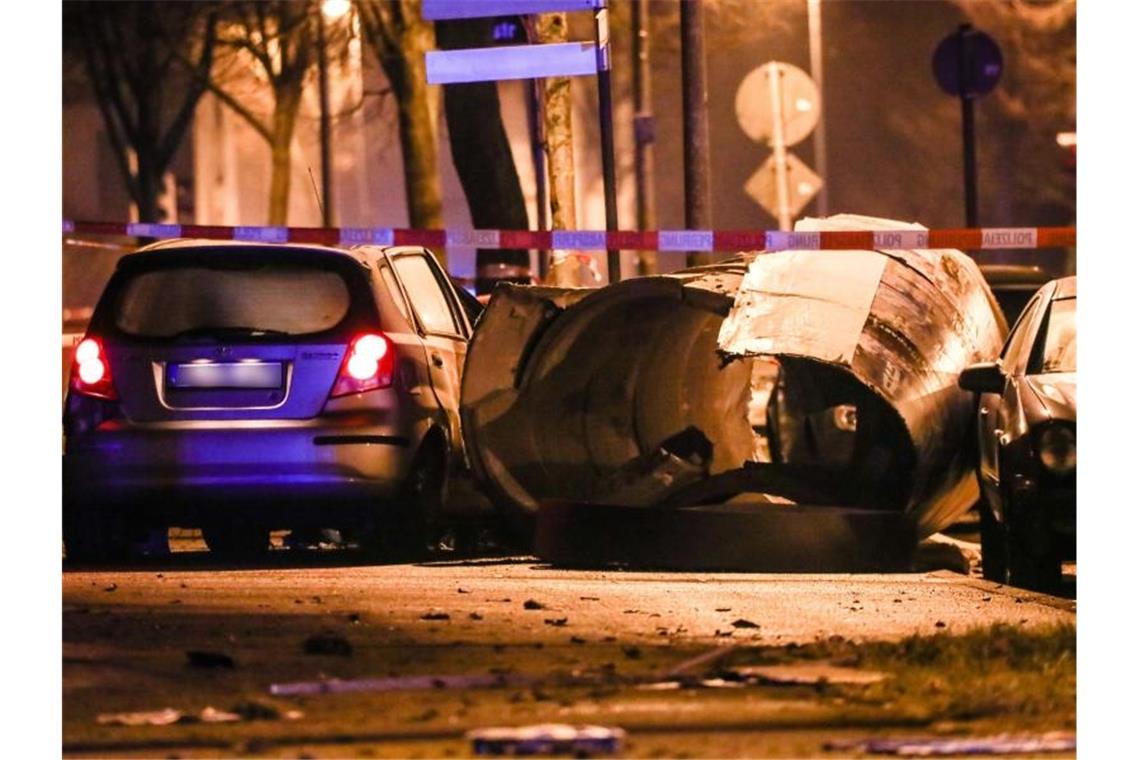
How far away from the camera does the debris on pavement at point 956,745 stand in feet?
22.6

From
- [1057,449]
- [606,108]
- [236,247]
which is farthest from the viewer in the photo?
[606,108]

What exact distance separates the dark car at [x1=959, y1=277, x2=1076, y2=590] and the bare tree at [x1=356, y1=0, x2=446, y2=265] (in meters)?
16.3

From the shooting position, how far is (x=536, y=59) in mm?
17047

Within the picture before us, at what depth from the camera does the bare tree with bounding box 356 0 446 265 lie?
92.6 ft

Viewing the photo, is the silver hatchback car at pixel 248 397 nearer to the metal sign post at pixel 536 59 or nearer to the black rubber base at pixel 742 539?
the black rubber base at pixel 742 539

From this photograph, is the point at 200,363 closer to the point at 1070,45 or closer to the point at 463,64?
the point at 463,64

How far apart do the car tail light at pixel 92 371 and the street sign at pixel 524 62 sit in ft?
16.7

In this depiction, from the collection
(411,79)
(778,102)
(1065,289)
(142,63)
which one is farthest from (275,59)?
(1065,289)

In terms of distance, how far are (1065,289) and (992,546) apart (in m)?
1.39

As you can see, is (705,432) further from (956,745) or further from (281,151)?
(281,151)

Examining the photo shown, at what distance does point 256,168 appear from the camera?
5900 centimetres

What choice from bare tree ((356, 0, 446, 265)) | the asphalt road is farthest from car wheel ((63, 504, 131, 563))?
bare tree ((356, 0, 446, 265))

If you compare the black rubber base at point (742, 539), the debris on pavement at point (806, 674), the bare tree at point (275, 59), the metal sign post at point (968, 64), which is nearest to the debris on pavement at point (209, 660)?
the debris on pavement at point (806, 674)
